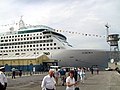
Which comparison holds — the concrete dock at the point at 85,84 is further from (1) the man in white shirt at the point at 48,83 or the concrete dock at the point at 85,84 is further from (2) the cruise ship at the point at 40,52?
(2) the cruise ship at the point at 40,52

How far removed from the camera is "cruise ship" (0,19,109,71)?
6981cm

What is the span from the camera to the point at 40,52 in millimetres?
73250

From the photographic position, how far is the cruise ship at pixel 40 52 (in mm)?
69812

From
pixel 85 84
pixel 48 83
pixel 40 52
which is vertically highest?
pixel 40 52

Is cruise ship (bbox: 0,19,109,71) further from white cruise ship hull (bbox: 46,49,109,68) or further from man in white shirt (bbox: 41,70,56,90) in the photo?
man in white shirt (bbox: 41,70,56,90)

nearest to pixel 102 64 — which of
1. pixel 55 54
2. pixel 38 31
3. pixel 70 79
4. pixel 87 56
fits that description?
pixel 87 56

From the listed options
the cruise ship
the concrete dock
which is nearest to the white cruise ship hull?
the cruise ship

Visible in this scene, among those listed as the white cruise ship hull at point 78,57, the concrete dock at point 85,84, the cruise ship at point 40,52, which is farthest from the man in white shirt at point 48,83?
the white cruise ship hull at point 78,57

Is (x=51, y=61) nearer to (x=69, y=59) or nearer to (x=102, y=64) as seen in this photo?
(x=69, y=59)

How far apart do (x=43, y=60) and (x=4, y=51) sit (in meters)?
14.6

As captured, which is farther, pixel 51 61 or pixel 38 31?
pixel 38 31

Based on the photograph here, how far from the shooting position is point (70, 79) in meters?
8.69

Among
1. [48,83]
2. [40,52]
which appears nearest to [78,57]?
[40,52]

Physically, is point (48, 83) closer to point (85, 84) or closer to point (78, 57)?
point (85, 84)
